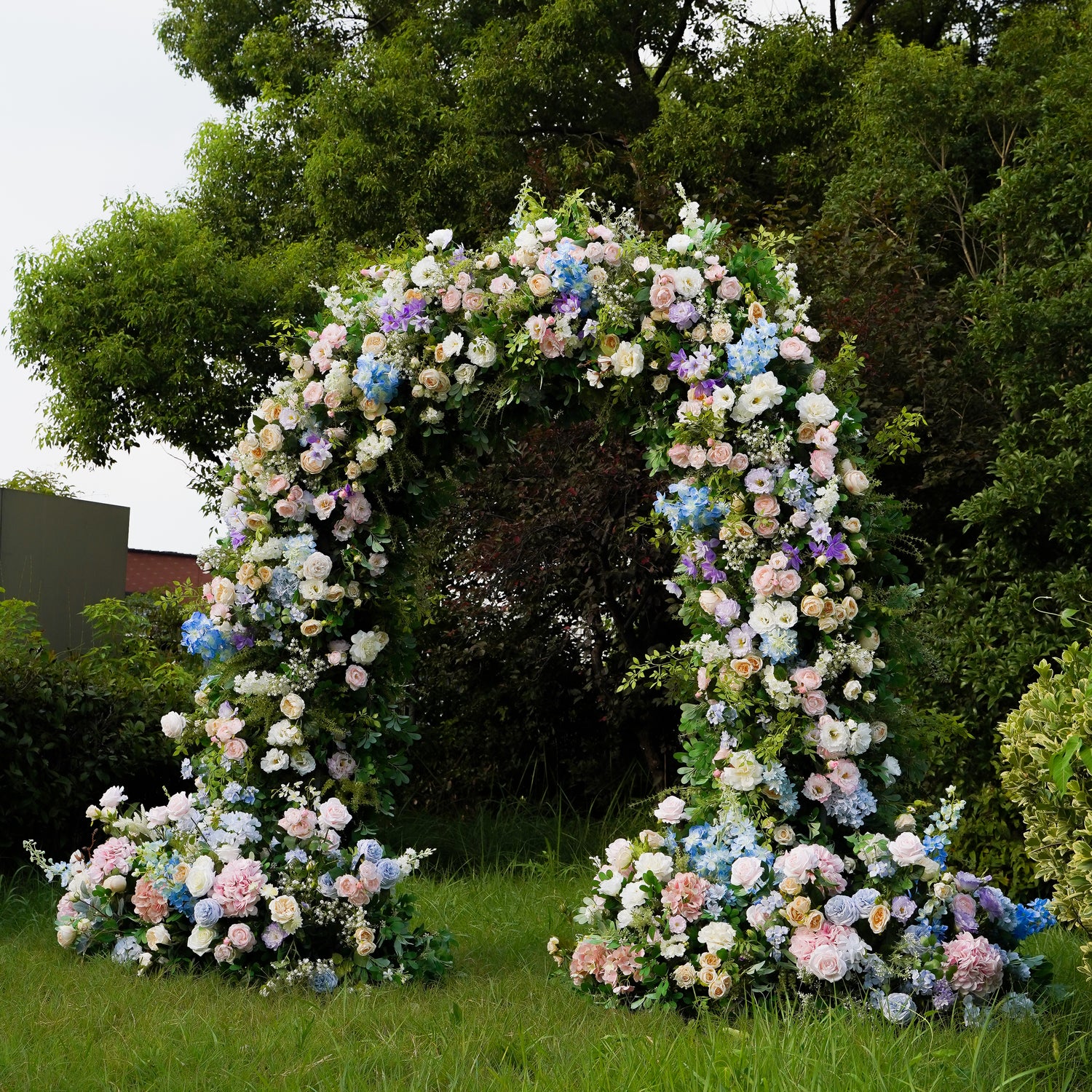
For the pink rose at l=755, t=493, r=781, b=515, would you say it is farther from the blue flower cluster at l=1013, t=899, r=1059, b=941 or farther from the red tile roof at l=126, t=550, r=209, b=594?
the red tile roof at l=126, t=550, r=209, b=594

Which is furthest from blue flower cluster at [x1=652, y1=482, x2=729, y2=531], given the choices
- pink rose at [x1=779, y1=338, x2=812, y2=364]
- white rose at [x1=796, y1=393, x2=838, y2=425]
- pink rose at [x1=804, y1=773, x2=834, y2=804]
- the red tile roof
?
the red tile roof

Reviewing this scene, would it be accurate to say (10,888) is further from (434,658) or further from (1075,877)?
(1075,877)

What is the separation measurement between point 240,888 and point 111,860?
715 mm

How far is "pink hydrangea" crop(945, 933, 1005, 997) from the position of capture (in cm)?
363

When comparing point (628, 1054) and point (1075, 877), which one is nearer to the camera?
point (628, 1054)

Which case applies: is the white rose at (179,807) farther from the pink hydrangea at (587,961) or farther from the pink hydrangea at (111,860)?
the pink hydrangea at (587,961)

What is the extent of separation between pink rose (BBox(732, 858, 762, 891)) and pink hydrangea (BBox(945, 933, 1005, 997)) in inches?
24.7

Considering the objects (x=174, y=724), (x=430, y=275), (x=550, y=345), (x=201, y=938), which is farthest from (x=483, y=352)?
(x=201, y=938)

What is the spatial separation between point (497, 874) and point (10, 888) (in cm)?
236

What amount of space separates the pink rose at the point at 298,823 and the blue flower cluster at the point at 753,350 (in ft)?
7.07

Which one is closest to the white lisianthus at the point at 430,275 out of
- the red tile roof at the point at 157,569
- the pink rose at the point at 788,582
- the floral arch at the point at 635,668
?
the floral arch at the point at 635,668

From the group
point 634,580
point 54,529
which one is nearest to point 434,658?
point 634,580

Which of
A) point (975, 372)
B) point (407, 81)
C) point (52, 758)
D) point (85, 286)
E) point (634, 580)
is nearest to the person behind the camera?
point (52, 758)

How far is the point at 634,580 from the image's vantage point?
678 cm
